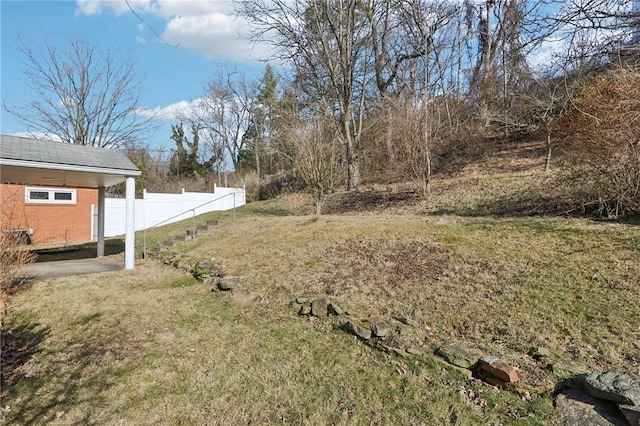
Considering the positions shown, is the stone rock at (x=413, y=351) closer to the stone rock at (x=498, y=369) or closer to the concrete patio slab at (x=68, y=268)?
the stone rock at (x=498, y=369)

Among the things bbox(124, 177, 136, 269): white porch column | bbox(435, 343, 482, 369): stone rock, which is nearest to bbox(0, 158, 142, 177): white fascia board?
bbox(124, 177, 136, 269): white porch column

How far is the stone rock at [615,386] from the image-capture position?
251cm

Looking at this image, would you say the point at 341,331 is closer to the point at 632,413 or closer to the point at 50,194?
the point at 632,413

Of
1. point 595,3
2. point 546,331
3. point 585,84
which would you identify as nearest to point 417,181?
point 585,84

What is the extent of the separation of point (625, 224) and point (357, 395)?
6.05 m

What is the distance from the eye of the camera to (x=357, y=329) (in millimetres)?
4125

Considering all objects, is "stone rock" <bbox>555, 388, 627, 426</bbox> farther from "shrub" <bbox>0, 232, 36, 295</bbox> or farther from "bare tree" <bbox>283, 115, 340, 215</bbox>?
"bare tree" <bbox>283, 115, 340, 215</bbox>

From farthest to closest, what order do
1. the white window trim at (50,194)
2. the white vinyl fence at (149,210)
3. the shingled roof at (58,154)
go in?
the white vinyl fence at (149,210) < the white window trim at (50,194) < the shingled roof at (58,154)

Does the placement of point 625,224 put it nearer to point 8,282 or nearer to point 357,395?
point 357,395

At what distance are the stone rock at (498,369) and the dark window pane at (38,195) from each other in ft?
64.3

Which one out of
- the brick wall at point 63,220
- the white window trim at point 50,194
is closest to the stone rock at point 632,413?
the brick wall at point 63,220

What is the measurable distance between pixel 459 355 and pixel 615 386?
116cm

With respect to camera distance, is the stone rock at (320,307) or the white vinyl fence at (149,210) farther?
the white vinyl fence at (149,210)

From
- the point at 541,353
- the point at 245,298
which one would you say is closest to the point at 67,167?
the point at 245,298
